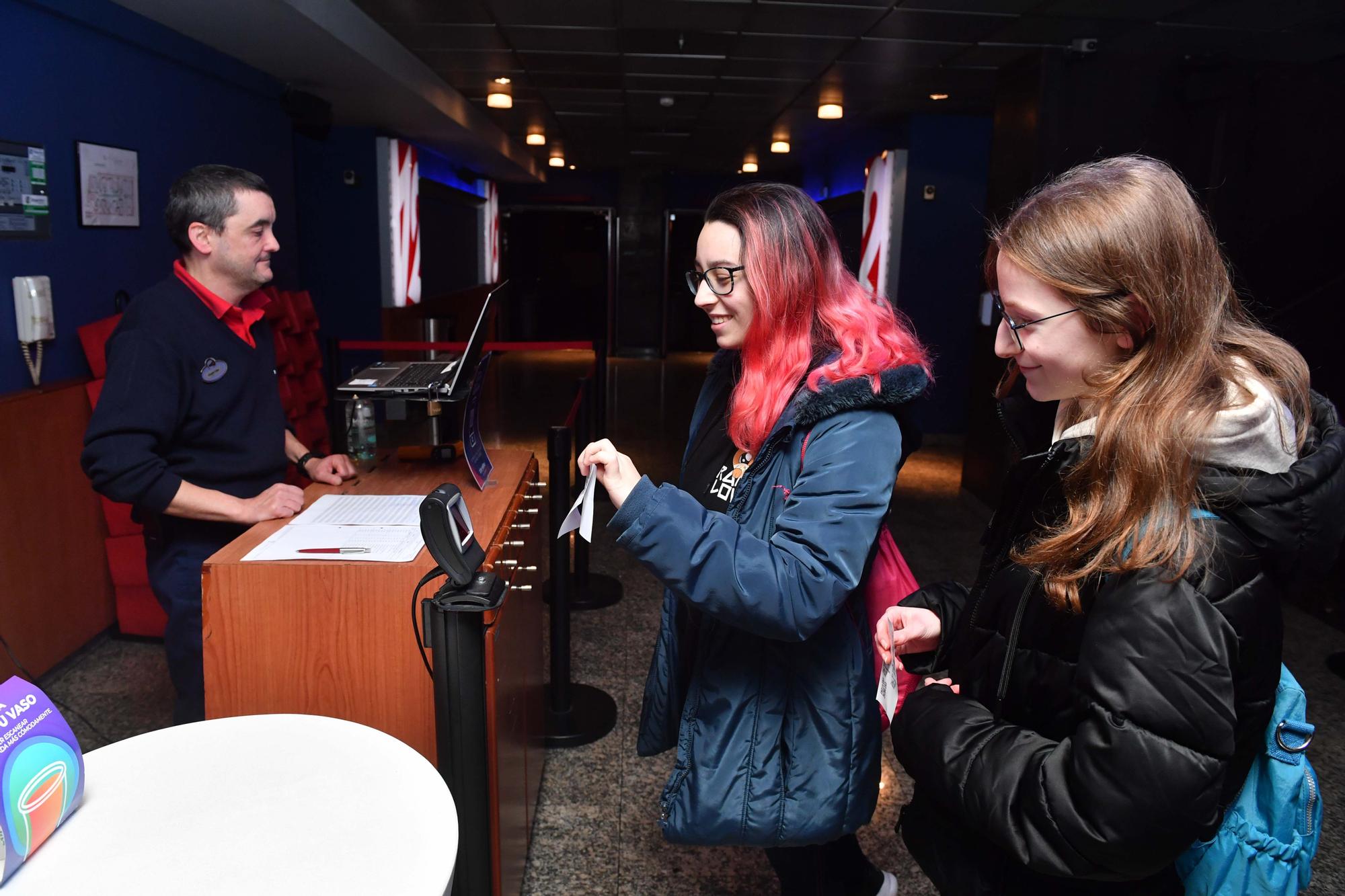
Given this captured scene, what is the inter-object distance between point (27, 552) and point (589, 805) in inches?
84.1

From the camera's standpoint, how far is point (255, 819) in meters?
0.98

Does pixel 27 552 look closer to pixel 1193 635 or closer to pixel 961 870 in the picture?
pixel 961 870

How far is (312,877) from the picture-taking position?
898 mm

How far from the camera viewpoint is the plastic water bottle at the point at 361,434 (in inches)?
93.4

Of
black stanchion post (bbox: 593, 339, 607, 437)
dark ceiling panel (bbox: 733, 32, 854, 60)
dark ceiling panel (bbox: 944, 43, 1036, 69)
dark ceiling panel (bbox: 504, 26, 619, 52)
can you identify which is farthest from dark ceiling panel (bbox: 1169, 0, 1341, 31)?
black stanchion post (bbox: 593, 339, 607, 437)

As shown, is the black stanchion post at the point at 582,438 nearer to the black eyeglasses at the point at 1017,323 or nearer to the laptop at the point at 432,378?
the laptop at the point at 432,378

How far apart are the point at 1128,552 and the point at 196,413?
1881 mm

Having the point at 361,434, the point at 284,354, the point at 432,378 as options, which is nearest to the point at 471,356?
the point at 432,378

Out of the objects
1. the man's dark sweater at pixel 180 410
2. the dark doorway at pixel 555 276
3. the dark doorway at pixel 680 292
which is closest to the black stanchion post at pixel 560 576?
the man's dark sweater at pixel 180 410

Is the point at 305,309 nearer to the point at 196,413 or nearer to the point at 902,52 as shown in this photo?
the point at 196,413

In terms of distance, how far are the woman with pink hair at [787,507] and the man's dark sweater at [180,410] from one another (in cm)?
111

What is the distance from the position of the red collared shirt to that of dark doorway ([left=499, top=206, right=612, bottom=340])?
13.1m

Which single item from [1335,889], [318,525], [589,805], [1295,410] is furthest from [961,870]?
[1335,889]

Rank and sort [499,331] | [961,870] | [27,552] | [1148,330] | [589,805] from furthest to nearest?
[499,331] → [27,552] → [589,805] → [961,870] → [1148,330]
